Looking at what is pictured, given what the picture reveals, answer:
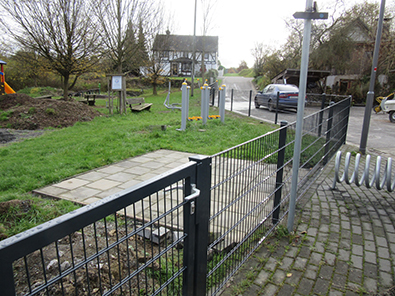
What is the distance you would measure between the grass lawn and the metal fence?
37.2 inches

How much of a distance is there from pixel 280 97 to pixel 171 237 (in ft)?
45.0

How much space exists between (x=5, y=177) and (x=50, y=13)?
13995mm

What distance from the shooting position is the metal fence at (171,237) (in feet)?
3.72

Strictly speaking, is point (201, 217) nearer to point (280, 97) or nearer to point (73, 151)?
point (73, 151)

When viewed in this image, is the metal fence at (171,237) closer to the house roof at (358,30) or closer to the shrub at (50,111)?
the shrub at (50,111)

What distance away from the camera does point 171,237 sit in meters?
1.95

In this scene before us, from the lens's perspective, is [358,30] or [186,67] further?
[186,67]

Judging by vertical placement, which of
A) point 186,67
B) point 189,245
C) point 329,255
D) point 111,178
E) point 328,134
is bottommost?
point 329,255

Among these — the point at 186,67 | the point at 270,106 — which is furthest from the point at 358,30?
the point at 186,67

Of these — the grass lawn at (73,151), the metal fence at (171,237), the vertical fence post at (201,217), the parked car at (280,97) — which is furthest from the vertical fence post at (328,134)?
the parked car at (280,97)

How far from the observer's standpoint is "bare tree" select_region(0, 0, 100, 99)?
15.6 metres

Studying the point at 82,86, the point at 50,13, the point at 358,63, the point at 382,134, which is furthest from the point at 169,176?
the point at 82,86

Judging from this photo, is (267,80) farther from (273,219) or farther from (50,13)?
(273,219)

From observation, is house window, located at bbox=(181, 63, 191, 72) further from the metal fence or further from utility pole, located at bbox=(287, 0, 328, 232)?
utility pole, located at bbox=(287, 0, 328, 232)
